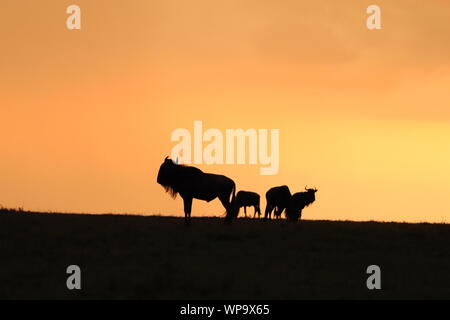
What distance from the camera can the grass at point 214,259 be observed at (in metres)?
18.7

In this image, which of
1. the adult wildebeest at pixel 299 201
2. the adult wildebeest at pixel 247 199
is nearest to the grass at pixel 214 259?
the adult wildebeest at pixel 299 201

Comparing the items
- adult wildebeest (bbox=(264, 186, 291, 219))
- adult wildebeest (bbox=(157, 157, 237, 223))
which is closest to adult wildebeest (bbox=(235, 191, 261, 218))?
adult wildebeest (bbox=(264, 186, 291, 219))

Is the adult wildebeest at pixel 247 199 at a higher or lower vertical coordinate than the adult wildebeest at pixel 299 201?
higher

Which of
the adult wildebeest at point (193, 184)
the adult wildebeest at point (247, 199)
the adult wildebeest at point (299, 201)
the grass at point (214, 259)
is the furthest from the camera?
the adult wildebeest at point (247, 199)

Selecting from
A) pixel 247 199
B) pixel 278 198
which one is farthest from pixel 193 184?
pixel 247 199

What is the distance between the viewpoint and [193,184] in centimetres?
3100

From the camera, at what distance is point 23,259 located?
72.6 feet

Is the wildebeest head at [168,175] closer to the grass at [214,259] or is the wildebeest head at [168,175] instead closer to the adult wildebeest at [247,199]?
the grass at [214,259]

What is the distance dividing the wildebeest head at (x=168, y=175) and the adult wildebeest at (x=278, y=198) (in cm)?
824

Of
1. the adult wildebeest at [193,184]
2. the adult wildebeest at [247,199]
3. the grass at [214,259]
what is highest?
the adult wildebeest at [247,199]

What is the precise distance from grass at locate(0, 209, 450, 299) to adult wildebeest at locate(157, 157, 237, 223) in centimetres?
123
